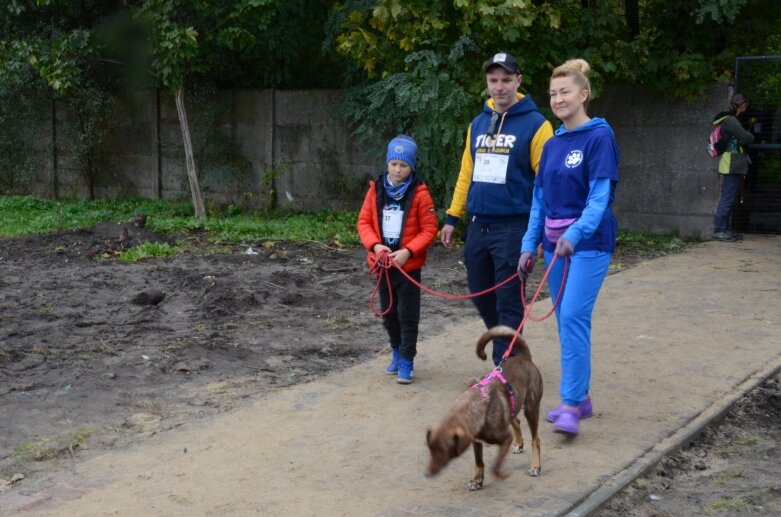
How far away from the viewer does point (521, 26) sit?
11.4 meters

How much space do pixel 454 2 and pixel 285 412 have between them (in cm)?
696

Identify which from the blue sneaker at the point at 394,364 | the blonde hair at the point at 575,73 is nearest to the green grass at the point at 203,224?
the blue sneaker at the point at 394,364

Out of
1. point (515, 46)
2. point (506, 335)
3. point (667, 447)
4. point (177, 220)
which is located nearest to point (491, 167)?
point (506, 335)

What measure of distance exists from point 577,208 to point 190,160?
11.4m

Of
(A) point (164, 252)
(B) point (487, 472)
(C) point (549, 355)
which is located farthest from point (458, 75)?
(B) point (487, 472)

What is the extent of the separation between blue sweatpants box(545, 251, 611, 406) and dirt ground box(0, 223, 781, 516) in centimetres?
65

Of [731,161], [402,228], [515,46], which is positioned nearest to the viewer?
[402,228]

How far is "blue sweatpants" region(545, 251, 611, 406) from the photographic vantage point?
5.29 m

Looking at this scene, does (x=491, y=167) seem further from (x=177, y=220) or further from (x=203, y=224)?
(x=177, y=220)

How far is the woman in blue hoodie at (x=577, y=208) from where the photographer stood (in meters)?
5.17

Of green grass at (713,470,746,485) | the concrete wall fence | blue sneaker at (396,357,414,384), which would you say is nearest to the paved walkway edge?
green grass at (713,470,746,485)

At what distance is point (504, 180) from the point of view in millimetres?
5910

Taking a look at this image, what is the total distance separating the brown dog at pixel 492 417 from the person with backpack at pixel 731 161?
853 centimetres

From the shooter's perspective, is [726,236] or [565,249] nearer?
[565,249]
